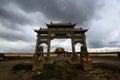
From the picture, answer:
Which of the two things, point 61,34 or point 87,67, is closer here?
point 87,67

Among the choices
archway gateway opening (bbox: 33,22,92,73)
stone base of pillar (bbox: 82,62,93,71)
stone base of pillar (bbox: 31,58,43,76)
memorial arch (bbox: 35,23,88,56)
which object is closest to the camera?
stone base of pillar (bbox: 31,58,43,76)

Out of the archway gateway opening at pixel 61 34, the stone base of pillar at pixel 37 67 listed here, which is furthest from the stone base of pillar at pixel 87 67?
the archway gateway opening at pixel 61 34

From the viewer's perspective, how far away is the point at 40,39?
21.3 metres

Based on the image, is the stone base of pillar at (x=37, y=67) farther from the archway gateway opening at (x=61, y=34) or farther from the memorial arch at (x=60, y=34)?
the memorial arch at (x=60, y=34)

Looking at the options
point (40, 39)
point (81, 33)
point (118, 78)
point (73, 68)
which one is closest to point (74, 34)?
point (81, 33)

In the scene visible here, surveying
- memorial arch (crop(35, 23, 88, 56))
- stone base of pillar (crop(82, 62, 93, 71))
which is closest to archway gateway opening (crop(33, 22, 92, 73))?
memorial arch (crop(35, 23, 88, 56))

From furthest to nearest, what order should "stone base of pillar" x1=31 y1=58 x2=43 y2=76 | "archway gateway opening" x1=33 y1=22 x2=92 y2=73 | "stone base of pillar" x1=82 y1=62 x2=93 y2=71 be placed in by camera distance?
1. "archway gateway opening" x1=33 y1=22 x2=92 y2=73
2. "stone base of pillar" x1=82 y1=62 x2=93 y2=71
3. "stone base of pillar" x1=31 y1=58 x2=43 y2=76

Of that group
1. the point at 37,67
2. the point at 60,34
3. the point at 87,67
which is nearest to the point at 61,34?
the point at 60,34

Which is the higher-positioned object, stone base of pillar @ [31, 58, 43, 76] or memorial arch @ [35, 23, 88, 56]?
memorial arch @ [35, 23, 88, 56]

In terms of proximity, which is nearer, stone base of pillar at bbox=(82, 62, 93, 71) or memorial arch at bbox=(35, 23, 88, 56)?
stone base of pillar at bbox=(82, 62, 93, 71)

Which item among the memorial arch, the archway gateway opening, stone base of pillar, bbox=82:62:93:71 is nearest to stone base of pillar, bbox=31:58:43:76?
stone base of pillar, bbox=82:62:93:71

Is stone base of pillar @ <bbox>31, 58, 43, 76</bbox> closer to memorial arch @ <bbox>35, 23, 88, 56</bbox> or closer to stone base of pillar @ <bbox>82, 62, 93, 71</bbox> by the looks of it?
stone base of pillar @ <bbox>82, 62, 93, 71</bbox>

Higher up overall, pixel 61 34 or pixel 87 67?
pixel 61 34

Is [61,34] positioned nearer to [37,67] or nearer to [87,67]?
[37,67]
